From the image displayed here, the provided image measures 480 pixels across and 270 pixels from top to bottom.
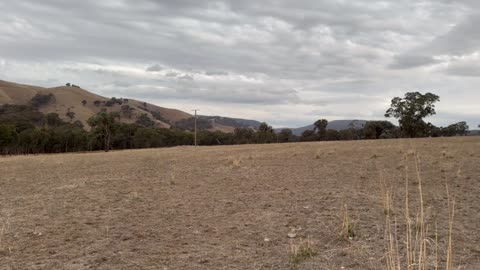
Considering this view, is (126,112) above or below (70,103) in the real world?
below

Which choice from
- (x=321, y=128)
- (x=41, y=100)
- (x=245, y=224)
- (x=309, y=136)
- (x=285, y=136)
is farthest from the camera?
(x=41, y=100)

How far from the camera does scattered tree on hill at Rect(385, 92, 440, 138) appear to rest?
59.9 m

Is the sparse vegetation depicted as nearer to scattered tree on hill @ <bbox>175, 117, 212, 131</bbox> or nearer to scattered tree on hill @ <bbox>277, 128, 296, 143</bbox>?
scattered tree on hill @ <bbox>277, 128, 296, 143</bbox>

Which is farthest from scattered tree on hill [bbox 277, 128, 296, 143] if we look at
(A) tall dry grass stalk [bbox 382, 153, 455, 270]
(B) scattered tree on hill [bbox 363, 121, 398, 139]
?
(A) tall dry grass stalk [bbox 382, 153, 455, 270]

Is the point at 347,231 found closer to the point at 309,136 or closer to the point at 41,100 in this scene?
the point at 309,136

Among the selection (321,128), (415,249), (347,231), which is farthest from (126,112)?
(415,249)

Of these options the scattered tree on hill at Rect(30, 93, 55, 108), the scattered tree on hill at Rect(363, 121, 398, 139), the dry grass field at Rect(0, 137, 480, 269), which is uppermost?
the scattered tree on hill at Rect(30, 93, 55, 108)

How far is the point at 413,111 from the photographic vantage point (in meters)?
60.9

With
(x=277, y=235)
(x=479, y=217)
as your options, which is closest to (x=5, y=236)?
Answer: (x=277, y=235)

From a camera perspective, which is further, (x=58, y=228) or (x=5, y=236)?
(x=58, y=228)

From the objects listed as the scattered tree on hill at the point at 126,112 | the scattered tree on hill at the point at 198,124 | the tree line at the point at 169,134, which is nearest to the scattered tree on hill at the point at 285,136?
the tree line at the point at 169,134

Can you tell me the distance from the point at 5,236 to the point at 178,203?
3.86 metres

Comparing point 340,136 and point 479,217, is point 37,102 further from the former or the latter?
point 479,217

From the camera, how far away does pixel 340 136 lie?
84.0 m
